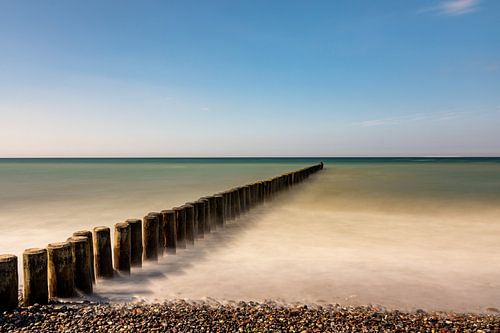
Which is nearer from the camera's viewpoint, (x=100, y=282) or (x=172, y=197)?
(x=100, y=282)

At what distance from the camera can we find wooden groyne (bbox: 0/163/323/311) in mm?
3723

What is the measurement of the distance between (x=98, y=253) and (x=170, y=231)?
61.8 inches

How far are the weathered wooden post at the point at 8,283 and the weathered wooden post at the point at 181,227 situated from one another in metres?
2.94

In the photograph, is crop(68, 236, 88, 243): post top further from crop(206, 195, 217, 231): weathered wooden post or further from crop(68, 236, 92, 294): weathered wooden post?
crop(206, 195, 217, 231): weathered wooden post

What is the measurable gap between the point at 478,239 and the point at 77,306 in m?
8.19

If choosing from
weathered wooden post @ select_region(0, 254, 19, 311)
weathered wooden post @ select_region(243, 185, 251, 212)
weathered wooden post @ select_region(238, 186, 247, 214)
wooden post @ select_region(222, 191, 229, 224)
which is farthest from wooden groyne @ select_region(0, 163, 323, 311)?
weathered wooden post @ select_region(243, 185, 251, 212)

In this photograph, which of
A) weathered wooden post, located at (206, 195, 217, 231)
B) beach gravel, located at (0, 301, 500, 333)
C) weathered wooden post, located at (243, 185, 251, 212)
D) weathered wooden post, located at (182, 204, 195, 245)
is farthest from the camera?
weathered wooden post, located at (243, 185, 251, 212)

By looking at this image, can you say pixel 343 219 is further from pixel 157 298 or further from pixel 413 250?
pixel 157 298

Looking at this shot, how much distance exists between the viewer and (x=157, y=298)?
171 inches

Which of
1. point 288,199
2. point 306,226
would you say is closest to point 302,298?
point 306,226

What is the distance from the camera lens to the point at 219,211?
8383 mm

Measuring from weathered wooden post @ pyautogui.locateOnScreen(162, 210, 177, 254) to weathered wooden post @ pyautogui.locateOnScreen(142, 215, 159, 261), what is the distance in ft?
1.52

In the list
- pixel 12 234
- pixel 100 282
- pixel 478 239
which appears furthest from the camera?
pixel 12 234

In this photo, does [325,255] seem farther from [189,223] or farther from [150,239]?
[150,239]
